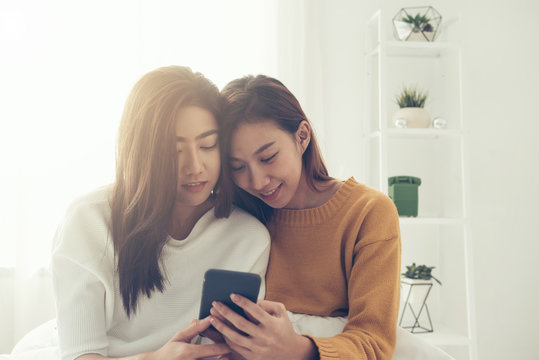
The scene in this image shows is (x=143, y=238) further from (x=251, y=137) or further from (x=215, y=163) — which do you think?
(x=251, y=137)

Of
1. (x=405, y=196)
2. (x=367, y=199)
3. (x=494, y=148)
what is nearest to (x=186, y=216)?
(x=367, y=199)

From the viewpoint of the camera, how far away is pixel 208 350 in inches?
34.6

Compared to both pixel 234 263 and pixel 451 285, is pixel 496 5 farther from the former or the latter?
pixel 234 263

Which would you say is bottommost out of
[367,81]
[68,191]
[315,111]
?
[68,191]

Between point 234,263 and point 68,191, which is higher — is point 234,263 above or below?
below

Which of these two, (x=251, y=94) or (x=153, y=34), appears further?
(x=153, y=34)

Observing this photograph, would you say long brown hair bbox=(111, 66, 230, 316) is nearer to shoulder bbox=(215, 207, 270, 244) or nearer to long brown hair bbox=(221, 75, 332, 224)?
long brown hair bbox=(221, 75, 332, 224)

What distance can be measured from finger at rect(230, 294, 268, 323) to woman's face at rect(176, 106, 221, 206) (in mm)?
339

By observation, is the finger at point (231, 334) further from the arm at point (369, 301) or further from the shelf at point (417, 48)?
the shelf at point (417, 48)

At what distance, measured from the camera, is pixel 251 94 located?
3.65 ft

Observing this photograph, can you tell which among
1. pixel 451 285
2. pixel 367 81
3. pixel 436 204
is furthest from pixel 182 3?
pixel 451 285

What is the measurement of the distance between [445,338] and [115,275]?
1.69 m

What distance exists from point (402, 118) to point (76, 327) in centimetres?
174

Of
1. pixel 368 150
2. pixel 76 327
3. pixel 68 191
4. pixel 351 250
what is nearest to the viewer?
pixel 76 327
